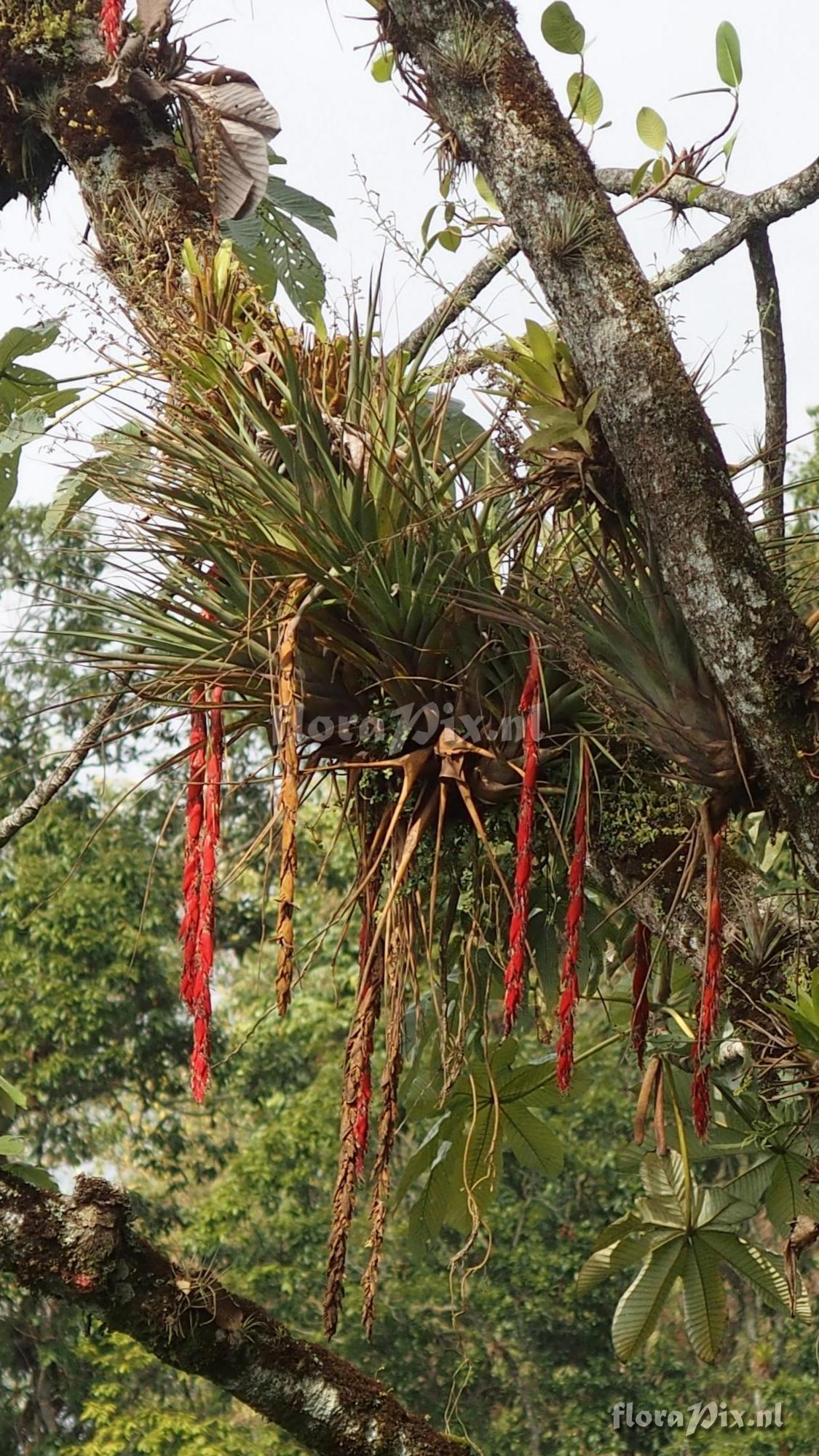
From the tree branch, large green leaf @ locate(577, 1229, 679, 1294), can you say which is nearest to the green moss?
the tree branch

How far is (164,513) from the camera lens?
6.81ft

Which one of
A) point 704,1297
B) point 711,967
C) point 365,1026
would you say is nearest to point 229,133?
point 365,1026

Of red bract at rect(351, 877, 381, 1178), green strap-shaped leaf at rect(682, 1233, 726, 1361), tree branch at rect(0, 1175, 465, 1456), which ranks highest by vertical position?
red bract at rect(351, 877, 381, 1178)

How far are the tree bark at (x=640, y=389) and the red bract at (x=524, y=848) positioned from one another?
0.78 ft

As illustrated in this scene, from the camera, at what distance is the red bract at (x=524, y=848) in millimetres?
1734

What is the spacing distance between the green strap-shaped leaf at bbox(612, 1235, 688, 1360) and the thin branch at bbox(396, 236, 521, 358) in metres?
1.52

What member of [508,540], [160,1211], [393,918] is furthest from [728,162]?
[160,1211]

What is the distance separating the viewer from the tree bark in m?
1.69

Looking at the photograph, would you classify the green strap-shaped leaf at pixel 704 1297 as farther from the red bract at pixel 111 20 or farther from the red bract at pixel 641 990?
the red bract at pixel 111 20

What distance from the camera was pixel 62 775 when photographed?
2.36 meters

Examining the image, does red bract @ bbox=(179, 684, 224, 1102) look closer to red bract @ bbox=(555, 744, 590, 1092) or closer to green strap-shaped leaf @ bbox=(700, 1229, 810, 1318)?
red bract @ bbox=(555, 744, 590, 1092)

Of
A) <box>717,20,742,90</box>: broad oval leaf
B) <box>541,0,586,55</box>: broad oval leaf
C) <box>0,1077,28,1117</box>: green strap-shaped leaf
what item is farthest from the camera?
<box>717,20,742,90</box>: broad oval leaf

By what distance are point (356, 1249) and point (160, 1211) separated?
1.29 meters

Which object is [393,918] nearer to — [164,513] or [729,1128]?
[164,513]
